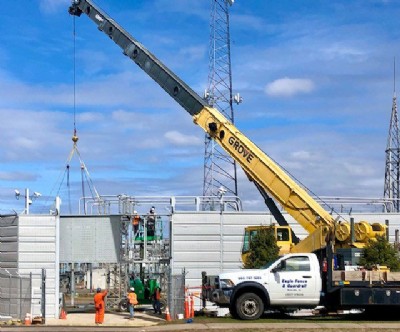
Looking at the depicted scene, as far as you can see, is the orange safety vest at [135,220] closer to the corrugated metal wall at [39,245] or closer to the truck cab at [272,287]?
the corrugated metal wall at [39,245]

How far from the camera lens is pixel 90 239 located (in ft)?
105

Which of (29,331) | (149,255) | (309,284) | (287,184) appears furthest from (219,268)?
(29,331)

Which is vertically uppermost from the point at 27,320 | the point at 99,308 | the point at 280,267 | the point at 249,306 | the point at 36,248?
the point at 36,248

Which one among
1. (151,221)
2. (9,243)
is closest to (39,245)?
(9,243)

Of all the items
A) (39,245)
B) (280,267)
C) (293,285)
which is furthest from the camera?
(39,245)

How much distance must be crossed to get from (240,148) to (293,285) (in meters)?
6.74

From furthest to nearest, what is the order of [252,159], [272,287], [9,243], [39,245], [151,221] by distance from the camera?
[151,221], [9,243], [39,245], [252,159], [272,287]

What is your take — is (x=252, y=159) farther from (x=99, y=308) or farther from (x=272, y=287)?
(x=99, y=308)

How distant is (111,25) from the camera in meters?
32.4

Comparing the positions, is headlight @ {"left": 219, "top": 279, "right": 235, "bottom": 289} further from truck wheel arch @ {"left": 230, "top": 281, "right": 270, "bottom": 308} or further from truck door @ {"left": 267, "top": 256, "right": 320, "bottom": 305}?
truck door @ {"left": 267, "top": 256, "right": 320, "bottom": 305}

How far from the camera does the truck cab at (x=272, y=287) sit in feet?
75.8

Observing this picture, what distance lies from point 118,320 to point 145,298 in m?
12.7

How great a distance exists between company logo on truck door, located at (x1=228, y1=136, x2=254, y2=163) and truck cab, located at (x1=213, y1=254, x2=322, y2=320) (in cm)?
552

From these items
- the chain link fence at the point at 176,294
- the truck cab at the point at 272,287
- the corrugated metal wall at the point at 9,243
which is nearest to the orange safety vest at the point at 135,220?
the corrugated metal wall at the point at 9,243
